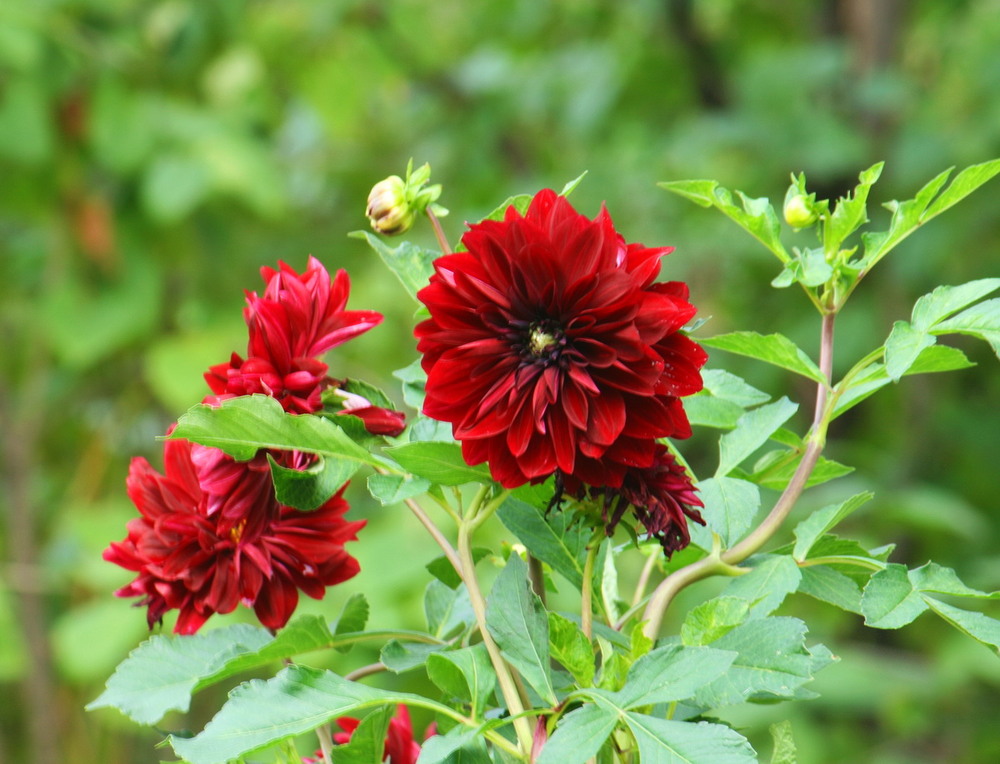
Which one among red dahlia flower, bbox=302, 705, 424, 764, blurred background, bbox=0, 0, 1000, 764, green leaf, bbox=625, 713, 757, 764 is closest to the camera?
green leaf, bbox=625, 713, 757, 764

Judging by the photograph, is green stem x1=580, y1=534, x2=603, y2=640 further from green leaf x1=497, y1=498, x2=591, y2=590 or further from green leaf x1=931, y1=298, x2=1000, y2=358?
green leaf x1=931, y1=298, x2=1000, y2=358

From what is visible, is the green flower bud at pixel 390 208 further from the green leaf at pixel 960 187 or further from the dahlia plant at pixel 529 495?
the green leaf at pixel 960 187

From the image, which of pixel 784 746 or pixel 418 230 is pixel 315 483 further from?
pixel 418 230

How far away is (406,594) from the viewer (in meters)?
1.11

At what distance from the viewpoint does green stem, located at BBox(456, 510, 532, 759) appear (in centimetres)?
28

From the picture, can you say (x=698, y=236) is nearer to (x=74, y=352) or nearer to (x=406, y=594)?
(x=406, y=594)

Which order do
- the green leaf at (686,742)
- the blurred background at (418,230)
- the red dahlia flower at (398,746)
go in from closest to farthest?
the green leaf at (686,742) < the red dahlia flower at (398,746) < the blurred background at (418,230)

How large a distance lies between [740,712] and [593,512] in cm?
110

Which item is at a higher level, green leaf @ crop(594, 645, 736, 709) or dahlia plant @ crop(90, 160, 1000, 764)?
dahlia plant @ crop(90, 160, 1000, 764)

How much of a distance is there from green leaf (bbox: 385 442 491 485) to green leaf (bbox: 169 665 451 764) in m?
0.05

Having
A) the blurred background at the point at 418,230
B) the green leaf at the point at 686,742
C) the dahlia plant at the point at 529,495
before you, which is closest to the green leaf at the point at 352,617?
the dahlia plant at the point at 529,495

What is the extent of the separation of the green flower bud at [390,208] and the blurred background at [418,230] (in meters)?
0.78

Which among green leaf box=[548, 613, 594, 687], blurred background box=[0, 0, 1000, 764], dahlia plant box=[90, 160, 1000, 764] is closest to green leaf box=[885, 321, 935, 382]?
dahlia plant box=[90, 160, 1000, 764]

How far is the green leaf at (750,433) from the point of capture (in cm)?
33
